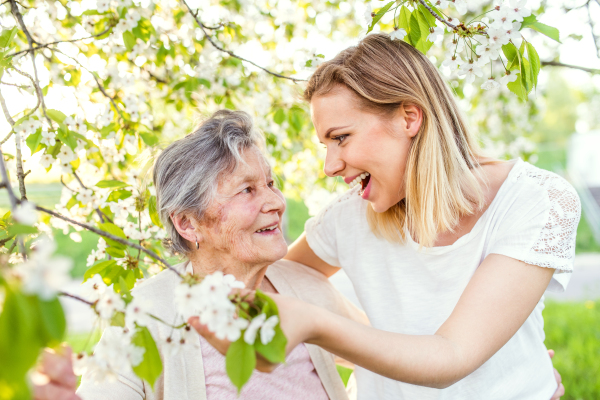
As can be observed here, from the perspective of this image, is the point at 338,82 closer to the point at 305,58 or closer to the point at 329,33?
the point at 305,58

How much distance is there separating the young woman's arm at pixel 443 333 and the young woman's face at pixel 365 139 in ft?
1.58

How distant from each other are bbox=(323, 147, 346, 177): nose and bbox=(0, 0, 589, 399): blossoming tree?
0.33 m

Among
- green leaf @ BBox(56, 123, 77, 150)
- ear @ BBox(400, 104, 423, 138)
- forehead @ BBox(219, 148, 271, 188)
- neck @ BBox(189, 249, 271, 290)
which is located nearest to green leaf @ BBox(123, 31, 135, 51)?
green leaf @ BBox(56, 123, 77, 150)

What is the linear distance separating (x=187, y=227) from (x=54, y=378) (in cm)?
96

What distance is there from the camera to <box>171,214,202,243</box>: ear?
1.80 m

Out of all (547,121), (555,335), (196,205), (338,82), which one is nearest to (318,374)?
(196,205)

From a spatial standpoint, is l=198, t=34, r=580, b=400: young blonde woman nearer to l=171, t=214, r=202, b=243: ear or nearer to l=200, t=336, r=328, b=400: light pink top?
l=200, t=336, r=328, b=400: light pink top

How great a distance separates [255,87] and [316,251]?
143 cm

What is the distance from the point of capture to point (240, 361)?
0.77m

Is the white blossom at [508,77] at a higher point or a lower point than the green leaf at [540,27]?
lower

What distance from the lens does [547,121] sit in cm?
3162

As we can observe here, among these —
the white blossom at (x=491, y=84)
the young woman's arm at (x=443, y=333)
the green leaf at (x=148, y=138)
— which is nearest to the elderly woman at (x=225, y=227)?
the green leaf at (x=148, y=138)

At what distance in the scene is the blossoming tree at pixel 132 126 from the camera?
65cm

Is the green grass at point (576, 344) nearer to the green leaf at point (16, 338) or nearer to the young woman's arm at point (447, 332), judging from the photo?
the young woman's arm at point (447, 332)
